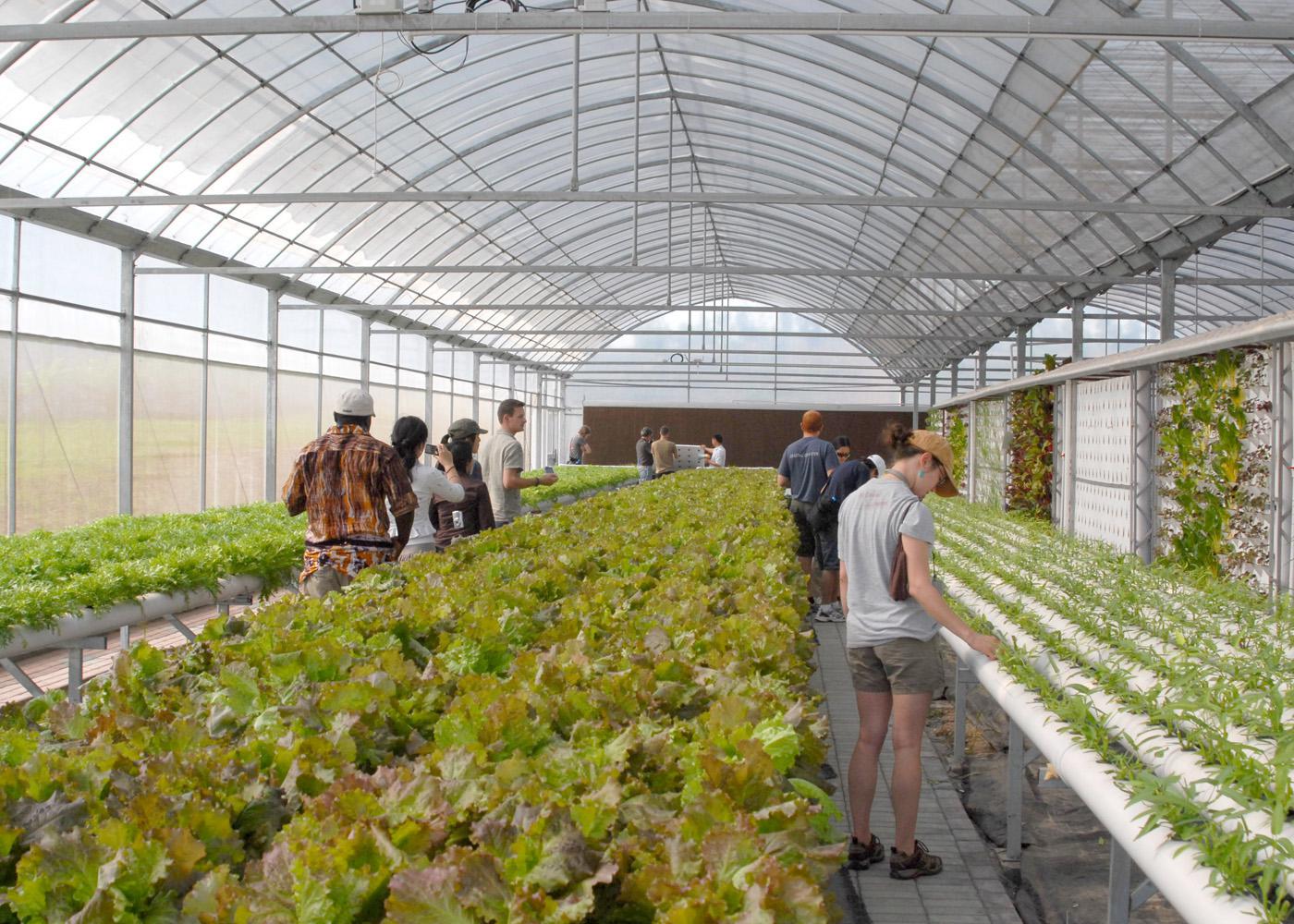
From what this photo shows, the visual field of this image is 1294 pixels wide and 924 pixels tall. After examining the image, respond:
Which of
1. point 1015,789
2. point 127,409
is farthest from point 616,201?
point 1015,789

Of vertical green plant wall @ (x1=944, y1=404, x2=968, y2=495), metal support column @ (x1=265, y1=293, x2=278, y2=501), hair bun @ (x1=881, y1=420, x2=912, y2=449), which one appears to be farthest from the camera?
metal support column @ (x1=265, y1=293, x2=278, y2=501)

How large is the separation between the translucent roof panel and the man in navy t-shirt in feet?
12.5

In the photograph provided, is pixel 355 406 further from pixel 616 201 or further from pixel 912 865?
pixel 616 201

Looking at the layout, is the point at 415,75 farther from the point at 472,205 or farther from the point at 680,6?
the point at 472,205

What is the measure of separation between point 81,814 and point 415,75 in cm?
1294

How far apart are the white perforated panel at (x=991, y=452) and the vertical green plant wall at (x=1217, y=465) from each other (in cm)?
499

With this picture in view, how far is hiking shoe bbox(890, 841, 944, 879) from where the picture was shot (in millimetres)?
4219

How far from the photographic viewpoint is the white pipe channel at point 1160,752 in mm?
2199

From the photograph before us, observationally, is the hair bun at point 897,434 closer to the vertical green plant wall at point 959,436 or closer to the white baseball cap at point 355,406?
the white baseball cap at point 355,406

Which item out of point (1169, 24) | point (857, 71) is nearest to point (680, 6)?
point (857, 71)

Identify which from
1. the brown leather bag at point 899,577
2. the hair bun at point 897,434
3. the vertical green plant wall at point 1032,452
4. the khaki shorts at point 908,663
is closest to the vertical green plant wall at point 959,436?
the vertical green plant wall at point 1032,452

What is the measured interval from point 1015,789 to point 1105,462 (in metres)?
4.13

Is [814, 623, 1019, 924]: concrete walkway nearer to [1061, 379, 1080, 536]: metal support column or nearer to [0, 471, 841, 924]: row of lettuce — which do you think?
[0, 471, 841, 924]: row of lettuce

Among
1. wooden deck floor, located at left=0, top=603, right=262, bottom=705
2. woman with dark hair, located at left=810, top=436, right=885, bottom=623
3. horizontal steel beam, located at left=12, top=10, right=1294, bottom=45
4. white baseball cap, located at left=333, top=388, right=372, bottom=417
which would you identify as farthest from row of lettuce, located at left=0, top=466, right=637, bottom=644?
woman with dark hair, located at left=810, top=436, right=885, bottom=623
